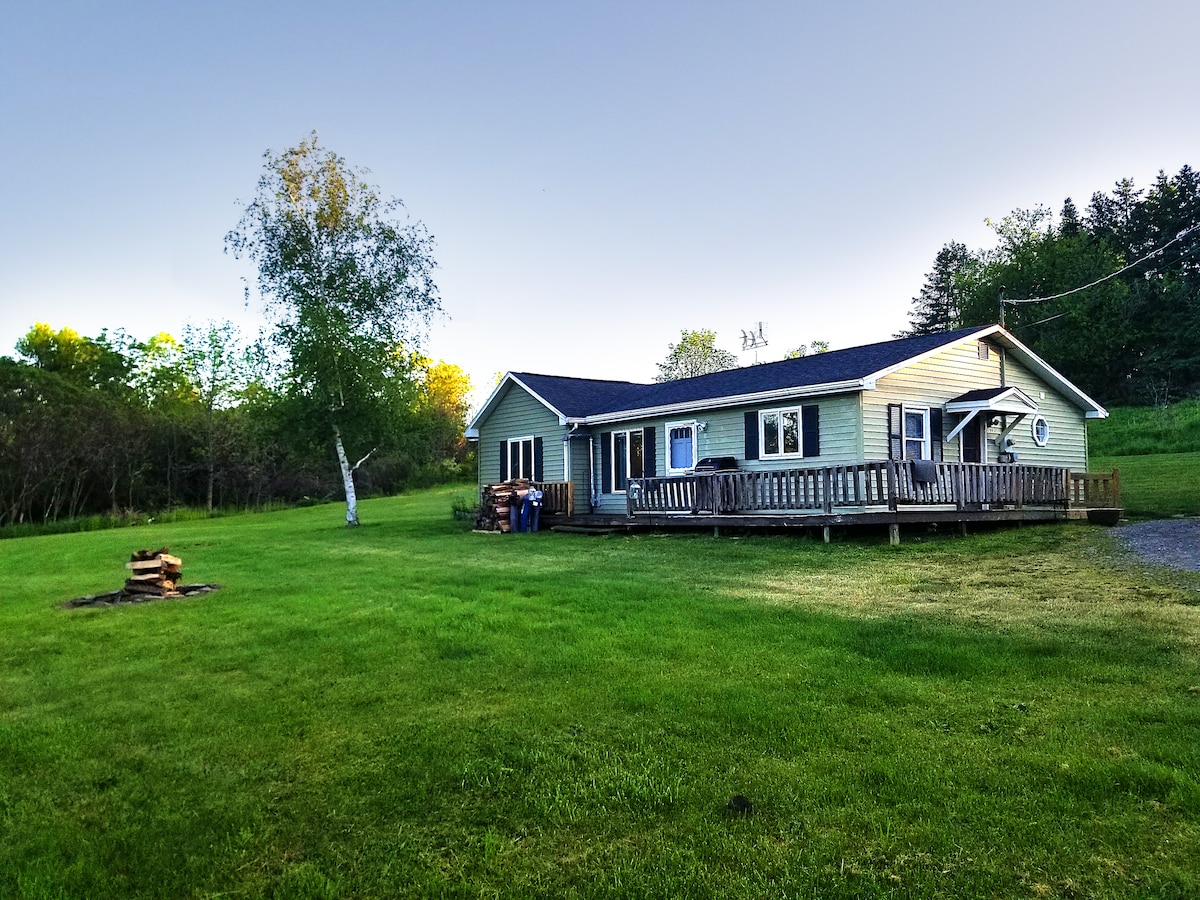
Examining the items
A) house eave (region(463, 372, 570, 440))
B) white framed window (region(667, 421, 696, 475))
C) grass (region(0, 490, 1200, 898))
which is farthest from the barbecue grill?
grass (region(0, 490, 1200, 898))

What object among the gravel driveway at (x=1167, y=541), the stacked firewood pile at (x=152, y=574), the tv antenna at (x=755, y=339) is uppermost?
the tv antenna at (x=755, y=339)

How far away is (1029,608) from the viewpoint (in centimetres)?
733

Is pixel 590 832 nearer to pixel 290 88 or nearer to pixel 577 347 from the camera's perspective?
pixel 290 88

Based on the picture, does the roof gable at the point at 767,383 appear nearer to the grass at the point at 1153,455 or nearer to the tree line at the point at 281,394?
the grass at the point at 1153,455

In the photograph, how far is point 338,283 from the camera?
80.1 ft

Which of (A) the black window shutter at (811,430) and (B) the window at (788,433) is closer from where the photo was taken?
(A) the black window shutter at (811,430)

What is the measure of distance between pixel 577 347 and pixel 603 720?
192 ft

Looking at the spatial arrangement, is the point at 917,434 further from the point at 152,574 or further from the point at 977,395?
the point at 152,574

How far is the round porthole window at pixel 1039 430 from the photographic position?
19.2 meters

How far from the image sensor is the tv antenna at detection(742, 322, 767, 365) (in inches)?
1033

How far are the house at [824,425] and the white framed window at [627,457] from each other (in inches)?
1.6

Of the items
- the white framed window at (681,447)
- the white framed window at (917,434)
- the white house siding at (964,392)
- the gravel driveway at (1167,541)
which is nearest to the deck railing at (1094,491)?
the gravel driveway at (1167,541)

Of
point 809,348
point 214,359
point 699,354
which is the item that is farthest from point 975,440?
point 809,348

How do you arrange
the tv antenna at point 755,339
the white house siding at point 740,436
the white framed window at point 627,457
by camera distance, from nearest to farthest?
the white house siding at point 740,436, the white framed window at point 627,457, the tv antenna at point 755,339
